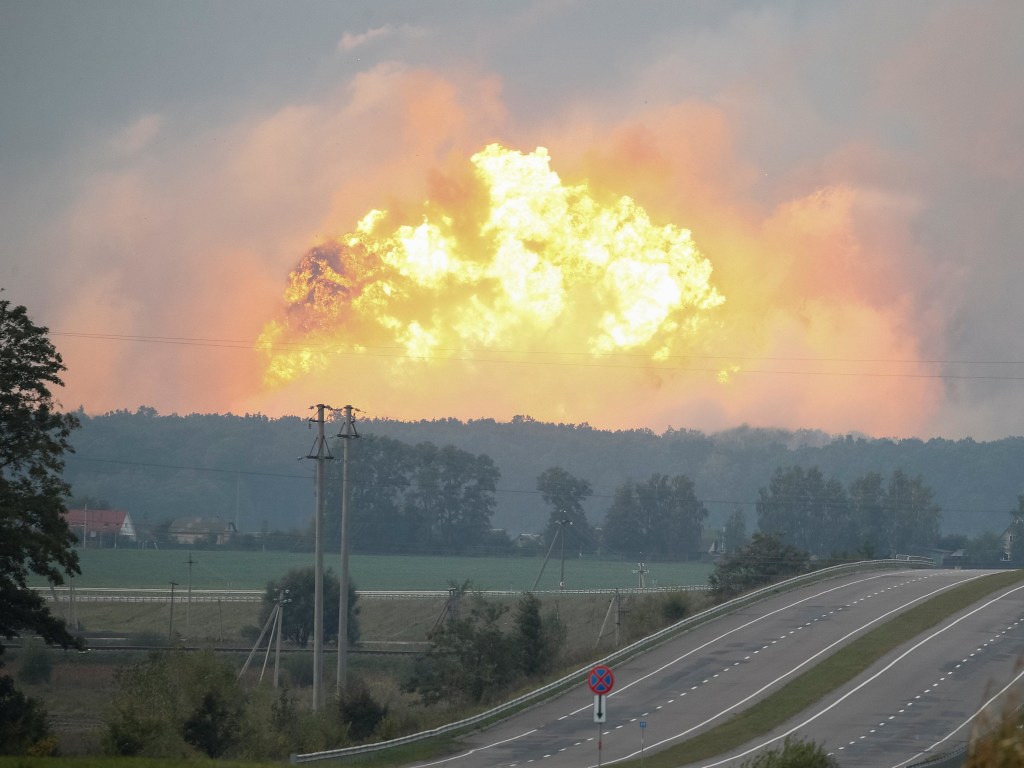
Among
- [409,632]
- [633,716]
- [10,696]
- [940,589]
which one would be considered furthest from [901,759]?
[409,632]

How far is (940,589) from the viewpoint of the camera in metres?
93.7

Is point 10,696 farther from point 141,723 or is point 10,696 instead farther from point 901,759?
point 901,759

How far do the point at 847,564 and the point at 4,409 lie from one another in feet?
262

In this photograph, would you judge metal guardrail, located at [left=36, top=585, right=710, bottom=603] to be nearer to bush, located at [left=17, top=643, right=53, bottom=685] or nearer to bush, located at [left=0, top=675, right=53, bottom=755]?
bush, located at [left=17, top=643, right=53, bottom=685]

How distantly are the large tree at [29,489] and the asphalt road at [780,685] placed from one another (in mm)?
15168

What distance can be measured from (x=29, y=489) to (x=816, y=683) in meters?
37.5

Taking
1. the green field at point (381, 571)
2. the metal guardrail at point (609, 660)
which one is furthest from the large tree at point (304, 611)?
the metal guardrail at point (609, 660)

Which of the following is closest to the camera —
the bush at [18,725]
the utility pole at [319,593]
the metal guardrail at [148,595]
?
the bush at [18,725]

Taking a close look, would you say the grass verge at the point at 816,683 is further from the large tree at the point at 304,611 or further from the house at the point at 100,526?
the house at the point at 100,526

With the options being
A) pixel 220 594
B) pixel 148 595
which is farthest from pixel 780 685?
pixel 148 595

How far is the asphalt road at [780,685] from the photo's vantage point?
49.0 metres

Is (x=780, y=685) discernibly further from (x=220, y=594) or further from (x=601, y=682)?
(x=220, y=594)

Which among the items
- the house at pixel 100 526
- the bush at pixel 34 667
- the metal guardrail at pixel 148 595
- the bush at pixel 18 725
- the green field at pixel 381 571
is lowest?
the bush at pixel 34 667

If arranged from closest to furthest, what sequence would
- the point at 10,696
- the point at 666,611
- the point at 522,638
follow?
the point at 10,696
the point at 522,638
the point at 666,611
